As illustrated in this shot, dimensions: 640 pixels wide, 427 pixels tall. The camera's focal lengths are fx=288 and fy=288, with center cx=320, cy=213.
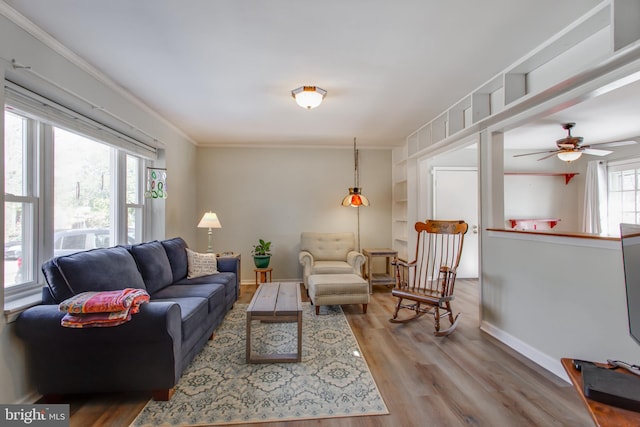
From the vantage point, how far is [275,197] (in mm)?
5191

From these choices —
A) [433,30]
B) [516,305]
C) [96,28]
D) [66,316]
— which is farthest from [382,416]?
[96,28]

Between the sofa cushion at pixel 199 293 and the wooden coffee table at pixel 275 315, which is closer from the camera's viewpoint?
the wooden coffee table at pixel 275 315

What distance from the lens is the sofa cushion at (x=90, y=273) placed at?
193 cm

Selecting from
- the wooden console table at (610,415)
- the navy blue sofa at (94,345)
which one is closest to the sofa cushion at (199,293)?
the navy blue sofa at (94,345)

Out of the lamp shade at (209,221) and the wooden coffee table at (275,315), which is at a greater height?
the lamp shade at (209,221)

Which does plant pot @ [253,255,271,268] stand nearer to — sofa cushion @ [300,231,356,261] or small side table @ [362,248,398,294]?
sofa cushion @ [300,231,356,261]

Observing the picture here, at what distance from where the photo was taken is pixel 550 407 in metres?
1.82

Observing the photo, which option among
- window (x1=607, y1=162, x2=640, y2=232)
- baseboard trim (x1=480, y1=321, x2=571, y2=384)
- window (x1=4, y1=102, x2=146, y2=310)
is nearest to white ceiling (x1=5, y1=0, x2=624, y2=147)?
window (x1=4, y1=102, x2=146, y2=310)

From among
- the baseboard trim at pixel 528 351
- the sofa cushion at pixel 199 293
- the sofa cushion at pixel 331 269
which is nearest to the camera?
the baseboard trim at pixel 528 351

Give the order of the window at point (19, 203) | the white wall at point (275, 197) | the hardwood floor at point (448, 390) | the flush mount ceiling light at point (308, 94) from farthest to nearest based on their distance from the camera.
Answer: the white wall at point (275, 197) < the flush mount ceiling light at point (308, 94) < the window at point (19, 203) < the hardwood floor at point (448, 390)

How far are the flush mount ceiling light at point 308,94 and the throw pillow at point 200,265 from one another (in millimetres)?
2219

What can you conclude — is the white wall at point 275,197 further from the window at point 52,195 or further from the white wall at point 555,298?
the white wall at point 555,298

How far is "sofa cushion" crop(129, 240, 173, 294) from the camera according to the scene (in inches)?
109

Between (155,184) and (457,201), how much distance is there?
4.82 metres
